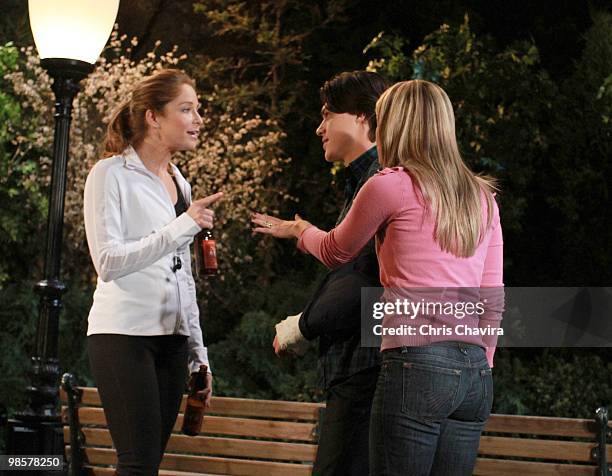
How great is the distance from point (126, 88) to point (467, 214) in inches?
301

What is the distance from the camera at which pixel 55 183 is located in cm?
498

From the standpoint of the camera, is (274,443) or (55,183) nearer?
(274,443)

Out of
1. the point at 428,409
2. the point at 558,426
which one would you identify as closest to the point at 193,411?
the point at 428,409

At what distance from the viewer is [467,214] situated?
8.67 feet

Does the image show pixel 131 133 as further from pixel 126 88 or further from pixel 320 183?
pixel 320 183

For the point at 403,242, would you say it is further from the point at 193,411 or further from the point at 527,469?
the point at 527,469

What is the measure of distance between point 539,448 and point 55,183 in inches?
103

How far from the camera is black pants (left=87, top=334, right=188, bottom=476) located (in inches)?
125

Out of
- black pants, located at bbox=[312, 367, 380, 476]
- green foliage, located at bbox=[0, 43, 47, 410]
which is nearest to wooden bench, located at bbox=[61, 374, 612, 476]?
black pants, located at bbox=[312, 367, 380, 476]

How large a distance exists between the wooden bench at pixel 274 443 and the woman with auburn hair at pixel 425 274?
1660mm

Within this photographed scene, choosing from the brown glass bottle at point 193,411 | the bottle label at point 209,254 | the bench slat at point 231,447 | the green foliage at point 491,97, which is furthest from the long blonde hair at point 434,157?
the green foliage at point 491,97

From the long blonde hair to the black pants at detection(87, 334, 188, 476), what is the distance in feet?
3.47

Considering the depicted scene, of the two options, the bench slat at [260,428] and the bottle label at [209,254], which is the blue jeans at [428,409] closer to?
the bottle label at [209,254]

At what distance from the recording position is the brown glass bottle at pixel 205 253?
11.4 ft
